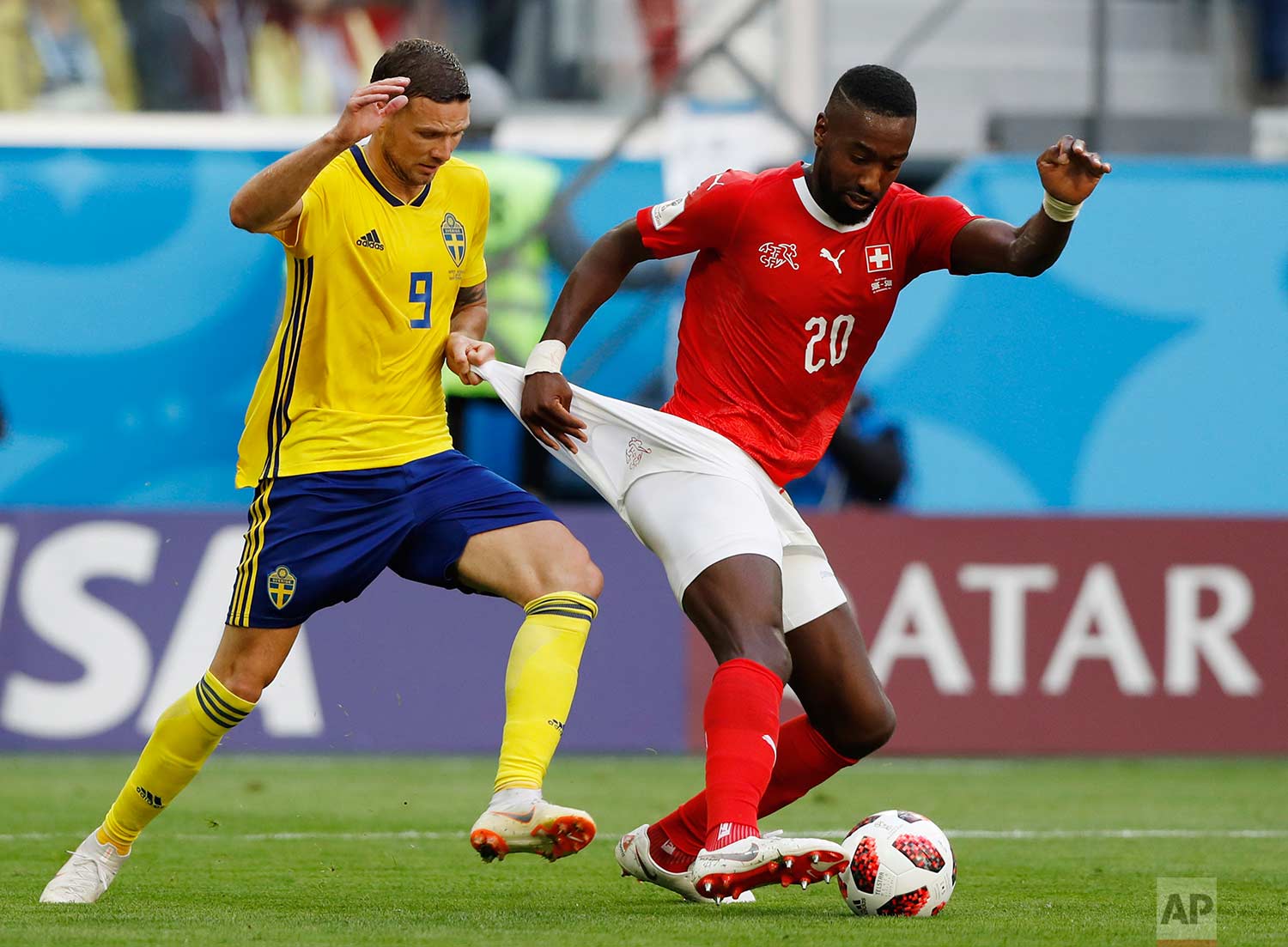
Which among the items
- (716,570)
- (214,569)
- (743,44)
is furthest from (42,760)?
(743,44)

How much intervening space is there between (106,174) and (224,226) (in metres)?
0.86

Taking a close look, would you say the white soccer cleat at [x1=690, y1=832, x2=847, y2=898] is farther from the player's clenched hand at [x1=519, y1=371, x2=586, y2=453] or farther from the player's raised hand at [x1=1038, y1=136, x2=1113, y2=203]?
the player's raised hand at [x1=1038, y1=136, x2=1113, y2=203]

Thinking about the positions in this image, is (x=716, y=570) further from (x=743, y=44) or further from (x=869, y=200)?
(x=743, y=44)

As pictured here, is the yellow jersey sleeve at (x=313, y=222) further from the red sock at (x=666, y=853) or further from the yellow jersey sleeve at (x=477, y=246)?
the red sock at (x=666, y=853)

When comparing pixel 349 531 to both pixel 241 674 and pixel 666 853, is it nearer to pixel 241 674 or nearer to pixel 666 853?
pixel 241 674

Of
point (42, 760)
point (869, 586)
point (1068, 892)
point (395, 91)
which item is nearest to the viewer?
point (395, 91)

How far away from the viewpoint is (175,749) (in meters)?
5.36

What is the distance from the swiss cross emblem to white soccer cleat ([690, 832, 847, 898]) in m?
1.64

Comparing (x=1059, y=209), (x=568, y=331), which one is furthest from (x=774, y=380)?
(x=1059, y=209)

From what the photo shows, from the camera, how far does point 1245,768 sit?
33.1ft

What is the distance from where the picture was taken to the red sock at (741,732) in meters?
4.92

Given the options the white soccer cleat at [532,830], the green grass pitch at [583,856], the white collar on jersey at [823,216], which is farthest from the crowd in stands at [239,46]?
the white soccer cleat at [532,830]

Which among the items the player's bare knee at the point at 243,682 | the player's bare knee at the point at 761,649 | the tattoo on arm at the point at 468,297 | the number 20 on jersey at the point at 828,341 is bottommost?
the player's bare knee at the point at 243,682

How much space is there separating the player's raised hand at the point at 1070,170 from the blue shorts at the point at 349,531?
5.46ft
